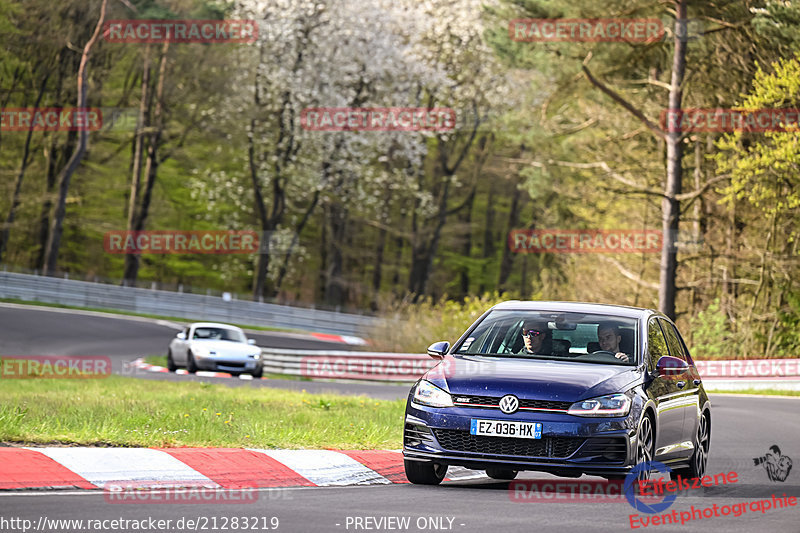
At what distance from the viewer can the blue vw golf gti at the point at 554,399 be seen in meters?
9.16

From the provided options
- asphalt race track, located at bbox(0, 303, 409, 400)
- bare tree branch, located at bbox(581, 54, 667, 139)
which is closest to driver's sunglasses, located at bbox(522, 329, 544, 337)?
asphalt race track, located at bbox(0, 303, 409, 400)

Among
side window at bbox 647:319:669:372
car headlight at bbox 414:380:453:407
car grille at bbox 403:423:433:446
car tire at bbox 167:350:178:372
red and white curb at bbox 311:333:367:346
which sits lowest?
red and white curb at bbox 311:333:367:346

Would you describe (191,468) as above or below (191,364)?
above

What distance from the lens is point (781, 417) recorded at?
19703 mm

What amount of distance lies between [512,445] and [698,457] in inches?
109

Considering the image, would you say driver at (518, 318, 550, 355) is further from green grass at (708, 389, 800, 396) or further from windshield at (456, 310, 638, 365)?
green grass at (708, 389, 800, 396)

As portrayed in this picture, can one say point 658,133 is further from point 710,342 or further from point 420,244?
point 420,244

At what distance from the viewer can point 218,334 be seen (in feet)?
101

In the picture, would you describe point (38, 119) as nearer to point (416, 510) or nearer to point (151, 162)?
point (151, 162)

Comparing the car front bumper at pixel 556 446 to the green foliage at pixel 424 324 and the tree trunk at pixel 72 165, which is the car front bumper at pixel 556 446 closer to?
the green foliage at pixel 424 324

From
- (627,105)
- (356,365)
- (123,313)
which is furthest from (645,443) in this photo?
(123,313)

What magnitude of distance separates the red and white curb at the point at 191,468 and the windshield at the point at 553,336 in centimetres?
128

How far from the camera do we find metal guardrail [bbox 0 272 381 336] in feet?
165

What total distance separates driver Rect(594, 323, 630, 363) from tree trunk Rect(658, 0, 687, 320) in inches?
976
